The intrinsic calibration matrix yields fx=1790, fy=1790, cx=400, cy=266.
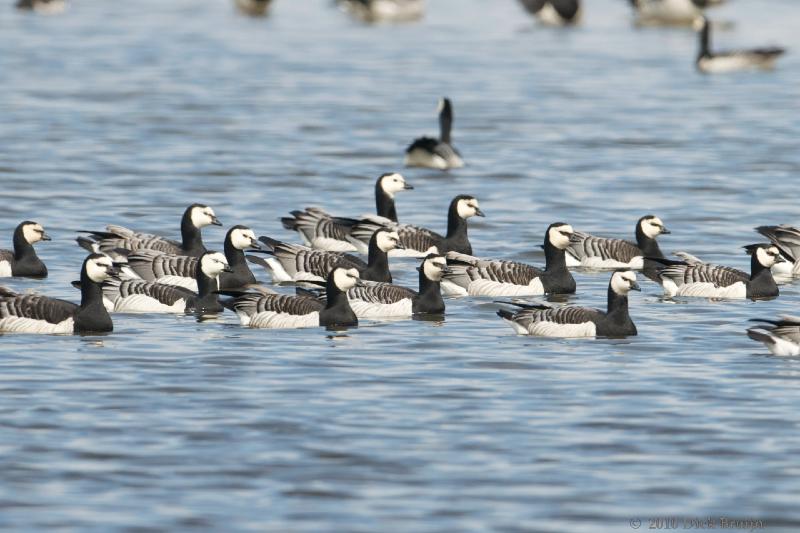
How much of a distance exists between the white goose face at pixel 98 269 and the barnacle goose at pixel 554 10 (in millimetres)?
47050

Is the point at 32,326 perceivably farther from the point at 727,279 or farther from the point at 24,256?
the point at 727,279

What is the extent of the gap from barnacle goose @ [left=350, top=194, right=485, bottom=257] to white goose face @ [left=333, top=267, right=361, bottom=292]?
537cm

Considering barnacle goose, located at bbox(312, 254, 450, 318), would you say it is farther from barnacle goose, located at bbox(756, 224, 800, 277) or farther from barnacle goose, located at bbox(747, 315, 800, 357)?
barnacle goose, located at bbox(756, 224, 800, 277)

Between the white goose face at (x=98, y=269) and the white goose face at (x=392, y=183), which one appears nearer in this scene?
the white goose face at (x=98, y=269)

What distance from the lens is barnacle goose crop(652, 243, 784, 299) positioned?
913 inches

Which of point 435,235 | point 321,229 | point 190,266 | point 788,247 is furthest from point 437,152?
point 190,266

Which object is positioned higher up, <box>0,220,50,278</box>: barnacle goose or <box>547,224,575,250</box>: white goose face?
<box>547,224,575,250</box>: white goose face

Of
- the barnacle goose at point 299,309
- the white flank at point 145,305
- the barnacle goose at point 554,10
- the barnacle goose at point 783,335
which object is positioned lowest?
the white flank at point 145,305

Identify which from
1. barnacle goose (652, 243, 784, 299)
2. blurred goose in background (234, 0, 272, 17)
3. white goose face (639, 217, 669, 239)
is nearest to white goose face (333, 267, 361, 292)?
barnacle goose (652, 243, 784, 299)

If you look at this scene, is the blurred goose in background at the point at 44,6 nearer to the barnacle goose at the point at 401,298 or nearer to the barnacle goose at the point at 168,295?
the barnacle goose at the point at 168,295

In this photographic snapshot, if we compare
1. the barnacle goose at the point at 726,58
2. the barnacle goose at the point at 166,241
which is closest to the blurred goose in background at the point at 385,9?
the barnacle goose at the point at 726,58

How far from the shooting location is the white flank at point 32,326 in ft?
65.8

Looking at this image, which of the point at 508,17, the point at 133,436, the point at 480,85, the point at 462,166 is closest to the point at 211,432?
the point at 133,436

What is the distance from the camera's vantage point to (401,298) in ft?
71.9
